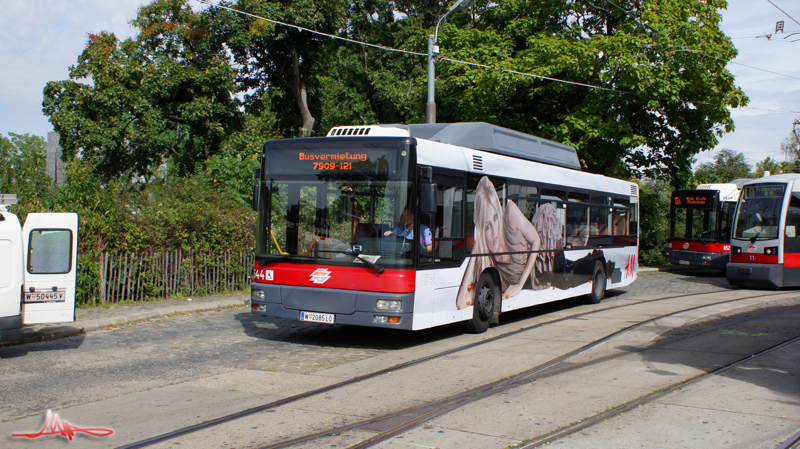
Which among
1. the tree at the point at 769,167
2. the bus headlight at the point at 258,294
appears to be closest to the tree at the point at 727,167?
the tree at the point at 769,167

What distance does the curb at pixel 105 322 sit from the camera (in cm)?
945

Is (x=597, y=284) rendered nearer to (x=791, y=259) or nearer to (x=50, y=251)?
(x=791, y=259)

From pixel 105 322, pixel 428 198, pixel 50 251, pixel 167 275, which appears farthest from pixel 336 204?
pixel 167 275

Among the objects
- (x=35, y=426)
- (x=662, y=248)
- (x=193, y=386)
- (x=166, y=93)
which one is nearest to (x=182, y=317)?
(x=193, y=386)

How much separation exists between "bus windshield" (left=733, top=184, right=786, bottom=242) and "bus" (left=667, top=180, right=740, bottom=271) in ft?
17.4

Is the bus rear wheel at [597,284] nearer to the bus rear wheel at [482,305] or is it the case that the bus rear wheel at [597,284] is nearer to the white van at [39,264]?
the bus rear wheel at [482,305]

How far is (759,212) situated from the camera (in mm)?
18125

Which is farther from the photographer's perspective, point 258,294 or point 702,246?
point 702,246

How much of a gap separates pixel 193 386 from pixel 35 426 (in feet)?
5.41

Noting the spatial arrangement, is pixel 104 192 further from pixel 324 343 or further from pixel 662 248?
pixel 662 248

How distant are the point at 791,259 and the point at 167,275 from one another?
15.9 metres

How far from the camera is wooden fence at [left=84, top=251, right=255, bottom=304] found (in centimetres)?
1245

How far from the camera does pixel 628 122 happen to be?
23750 mm

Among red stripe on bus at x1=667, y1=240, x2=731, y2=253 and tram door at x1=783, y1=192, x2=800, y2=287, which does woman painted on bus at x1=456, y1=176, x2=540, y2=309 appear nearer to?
tram door at x1=783, y1=192, x2=800, y2=287
